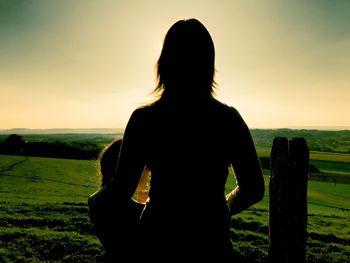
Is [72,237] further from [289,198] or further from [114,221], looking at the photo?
[114,221]

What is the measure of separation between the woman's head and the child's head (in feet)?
3.09

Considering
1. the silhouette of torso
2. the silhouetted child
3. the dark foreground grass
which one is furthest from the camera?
the dark foreground grass

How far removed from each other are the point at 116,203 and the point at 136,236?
0.19 metres

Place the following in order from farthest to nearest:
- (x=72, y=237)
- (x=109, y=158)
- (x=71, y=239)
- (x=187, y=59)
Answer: (x=72, y=237), (x=71, y=239), (x=109, y=158), (x=187, y=59)

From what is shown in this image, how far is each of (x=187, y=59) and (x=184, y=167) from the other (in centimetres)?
55

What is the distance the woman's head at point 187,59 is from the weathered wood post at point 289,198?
1206 mm

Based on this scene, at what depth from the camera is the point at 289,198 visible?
2.68m

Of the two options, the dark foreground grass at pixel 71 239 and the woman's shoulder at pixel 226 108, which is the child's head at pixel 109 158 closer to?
the woman's shoulder at pixel 226 108

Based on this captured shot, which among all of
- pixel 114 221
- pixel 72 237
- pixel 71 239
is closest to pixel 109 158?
pixel 114 221

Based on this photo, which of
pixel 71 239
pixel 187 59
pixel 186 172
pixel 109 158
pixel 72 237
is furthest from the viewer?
pixel 72 237

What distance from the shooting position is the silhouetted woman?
161 centimetres

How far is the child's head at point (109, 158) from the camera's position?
257 centimetres

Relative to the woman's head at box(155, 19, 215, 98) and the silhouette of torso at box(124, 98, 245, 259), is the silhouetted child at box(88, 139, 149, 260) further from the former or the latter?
the woman's head at box(155, 19, 215, 98)

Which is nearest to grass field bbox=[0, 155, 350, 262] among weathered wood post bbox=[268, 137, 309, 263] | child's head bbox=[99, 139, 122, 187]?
child's head bbox=[99, 139, 122, 187]
